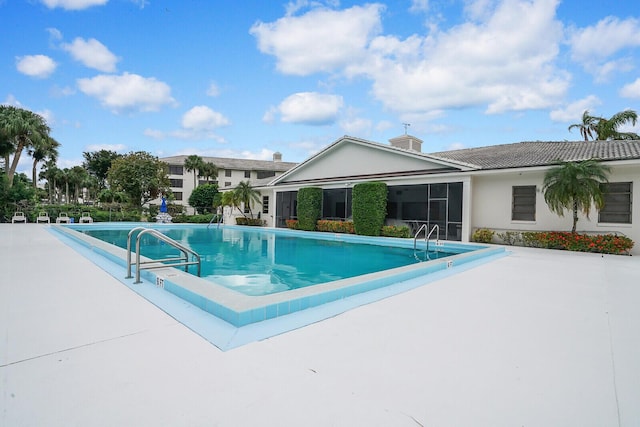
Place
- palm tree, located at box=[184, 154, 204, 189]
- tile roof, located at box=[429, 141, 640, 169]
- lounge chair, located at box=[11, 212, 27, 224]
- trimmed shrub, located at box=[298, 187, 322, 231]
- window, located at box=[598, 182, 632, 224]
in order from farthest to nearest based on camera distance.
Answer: palm tree, located at box=[184, 154, 204, 189]
lounge chair, located at box=[11, 212, 27, 224]
trimmed shrub, located at box=[298, 187, 322, 231]
tile roof, located at box=[429, 141, 640, 169]
window, located at box=[598, 182, 632, 224]

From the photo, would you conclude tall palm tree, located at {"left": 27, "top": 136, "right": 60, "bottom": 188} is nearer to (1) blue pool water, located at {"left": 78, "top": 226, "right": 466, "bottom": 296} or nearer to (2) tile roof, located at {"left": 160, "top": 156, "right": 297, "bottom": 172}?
(2) tile roof, located at {"left": 160, "top": 156, "right": 297, "bottom": 172}

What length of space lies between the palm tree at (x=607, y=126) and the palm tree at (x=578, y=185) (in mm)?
19110

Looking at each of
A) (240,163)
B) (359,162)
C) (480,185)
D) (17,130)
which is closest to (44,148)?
(17,130)

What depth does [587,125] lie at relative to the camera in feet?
91.7

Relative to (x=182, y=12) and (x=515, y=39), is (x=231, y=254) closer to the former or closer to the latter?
(x=182, y=12)

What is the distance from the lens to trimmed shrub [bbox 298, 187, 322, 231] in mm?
20062

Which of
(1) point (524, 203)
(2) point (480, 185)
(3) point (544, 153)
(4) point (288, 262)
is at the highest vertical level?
(3) point (544, 153)

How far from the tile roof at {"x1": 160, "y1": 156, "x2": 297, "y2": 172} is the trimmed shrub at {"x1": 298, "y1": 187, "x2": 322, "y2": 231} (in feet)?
107

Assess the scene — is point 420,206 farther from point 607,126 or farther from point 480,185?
point 607,126

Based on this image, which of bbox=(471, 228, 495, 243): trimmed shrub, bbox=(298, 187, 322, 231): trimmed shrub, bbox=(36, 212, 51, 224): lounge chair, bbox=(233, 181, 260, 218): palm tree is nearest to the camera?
bbox=(471, 228, 495, 243): trimmed shrub

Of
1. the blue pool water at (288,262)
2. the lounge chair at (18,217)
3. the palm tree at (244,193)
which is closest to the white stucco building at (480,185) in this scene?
the blue pool water at (288,262)

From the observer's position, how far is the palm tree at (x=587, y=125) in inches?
1081

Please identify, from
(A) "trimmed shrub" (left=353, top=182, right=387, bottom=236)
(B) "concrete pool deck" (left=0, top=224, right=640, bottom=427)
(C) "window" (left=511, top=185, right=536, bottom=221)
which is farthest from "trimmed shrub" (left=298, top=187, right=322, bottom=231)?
(B) "concrete pool deck" (left=0, top=224, right=640, bottom=427)

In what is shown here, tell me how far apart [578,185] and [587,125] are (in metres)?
22.6
